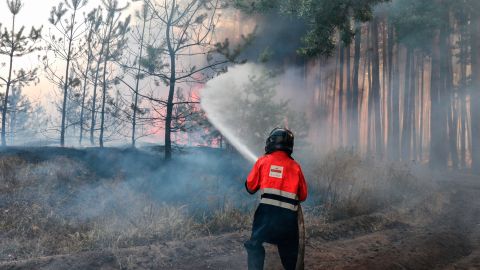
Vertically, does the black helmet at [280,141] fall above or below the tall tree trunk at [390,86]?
below

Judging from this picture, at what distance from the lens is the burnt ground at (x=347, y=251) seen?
214 inches

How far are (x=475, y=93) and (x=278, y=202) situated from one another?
74.6ft

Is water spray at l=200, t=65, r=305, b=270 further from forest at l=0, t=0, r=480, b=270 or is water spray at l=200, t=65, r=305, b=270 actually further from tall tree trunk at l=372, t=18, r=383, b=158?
tall tree trunk at l=372, t=18, r=383, b=158

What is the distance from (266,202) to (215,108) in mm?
13389

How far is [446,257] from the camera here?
6.34m

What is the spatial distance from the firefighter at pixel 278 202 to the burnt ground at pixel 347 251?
1.46 m

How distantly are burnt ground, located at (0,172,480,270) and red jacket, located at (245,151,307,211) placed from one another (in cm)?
179

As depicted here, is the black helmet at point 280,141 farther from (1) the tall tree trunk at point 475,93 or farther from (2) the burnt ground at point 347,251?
(1) the tall tree trunk at point 475,93

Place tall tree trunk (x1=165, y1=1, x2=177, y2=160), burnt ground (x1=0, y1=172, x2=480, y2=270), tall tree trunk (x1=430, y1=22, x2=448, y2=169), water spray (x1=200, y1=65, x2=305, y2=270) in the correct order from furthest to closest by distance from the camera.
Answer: tall tree trunk (x1=430, y1=22, x2=448, y2=169) → water spray (x1=200, y1=65, x2=305, y2=270) → tall tree trunk (x1=165, y1=1, x2=177, y2=160) → burnt ground (x1=0, y1=172, x2=480, y2=270)

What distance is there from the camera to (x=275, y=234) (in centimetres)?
417

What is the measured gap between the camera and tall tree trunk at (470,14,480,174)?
73.5 feet

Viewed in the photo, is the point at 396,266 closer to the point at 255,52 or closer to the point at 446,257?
the point at 446,257

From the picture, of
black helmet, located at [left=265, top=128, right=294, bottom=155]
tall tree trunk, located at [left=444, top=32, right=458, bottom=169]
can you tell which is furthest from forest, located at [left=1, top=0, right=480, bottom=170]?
black helmet, located at [left=265, top=128, right=294, bottom=155]

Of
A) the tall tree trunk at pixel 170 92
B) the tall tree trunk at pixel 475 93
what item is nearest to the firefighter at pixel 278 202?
the tall tree trunk at pixel 170 92
